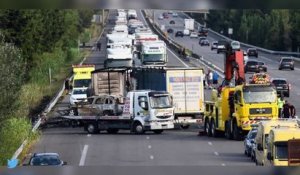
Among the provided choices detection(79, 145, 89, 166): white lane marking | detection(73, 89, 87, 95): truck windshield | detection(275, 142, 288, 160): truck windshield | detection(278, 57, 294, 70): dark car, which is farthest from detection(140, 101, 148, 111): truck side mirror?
detection(278, 57, 294, 70): dark car

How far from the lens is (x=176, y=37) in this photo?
146 meters

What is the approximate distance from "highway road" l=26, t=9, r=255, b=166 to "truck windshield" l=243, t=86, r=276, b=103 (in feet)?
5.27

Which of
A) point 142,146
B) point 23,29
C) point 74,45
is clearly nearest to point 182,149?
point 142,146

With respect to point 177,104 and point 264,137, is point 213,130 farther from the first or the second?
point 264,137

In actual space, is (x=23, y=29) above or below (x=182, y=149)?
above

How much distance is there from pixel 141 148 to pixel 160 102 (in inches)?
210

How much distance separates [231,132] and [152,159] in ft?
16.8

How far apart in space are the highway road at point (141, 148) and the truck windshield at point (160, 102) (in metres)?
1.18

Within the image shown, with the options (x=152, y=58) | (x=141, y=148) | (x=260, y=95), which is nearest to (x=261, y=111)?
(x=260, y=95)

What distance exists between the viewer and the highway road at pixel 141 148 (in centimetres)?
2917

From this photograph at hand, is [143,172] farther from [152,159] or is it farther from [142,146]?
[142,146]

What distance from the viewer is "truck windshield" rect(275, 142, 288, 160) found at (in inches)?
753

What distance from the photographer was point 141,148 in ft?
111

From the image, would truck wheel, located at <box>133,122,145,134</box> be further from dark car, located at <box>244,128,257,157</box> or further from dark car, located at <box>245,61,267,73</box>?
dark car, located at <box>245,61,267,73</box>
